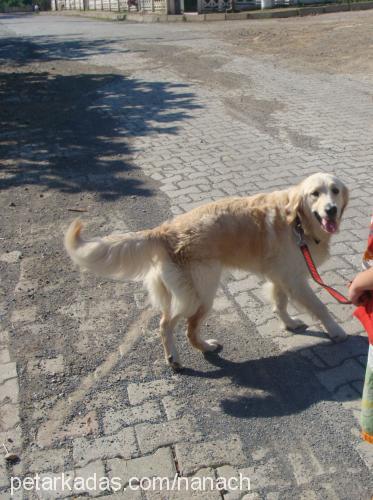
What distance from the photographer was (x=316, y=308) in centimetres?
390

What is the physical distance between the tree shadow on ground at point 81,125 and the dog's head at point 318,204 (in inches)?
141

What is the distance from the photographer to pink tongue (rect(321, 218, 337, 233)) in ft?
12.0

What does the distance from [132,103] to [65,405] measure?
9865 millimetres

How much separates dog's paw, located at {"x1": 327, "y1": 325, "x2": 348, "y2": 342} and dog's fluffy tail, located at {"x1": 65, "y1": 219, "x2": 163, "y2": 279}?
1530 millimetres

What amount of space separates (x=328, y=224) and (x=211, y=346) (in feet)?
4.29

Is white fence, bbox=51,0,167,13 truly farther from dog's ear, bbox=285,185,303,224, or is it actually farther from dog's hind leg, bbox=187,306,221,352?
dog's hind leg, bbox=187,306,221,352

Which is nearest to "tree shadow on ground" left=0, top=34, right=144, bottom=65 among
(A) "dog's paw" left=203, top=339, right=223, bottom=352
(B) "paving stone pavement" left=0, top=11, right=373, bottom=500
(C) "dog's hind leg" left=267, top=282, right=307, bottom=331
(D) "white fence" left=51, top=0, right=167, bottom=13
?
(D) "white fence" left=51, top=0, right=167, bottom=13

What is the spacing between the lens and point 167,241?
11.7 ft

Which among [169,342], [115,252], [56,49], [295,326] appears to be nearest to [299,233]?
[295,326]

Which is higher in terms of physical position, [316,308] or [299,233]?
[299,233]

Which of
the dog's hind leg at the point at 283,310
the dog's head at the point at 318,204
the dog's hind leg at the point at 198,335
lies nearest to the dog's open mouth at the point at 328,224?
the dog's head at the point at 318,204

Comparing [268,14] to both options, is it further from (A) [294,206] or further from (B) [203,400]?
(B) [203,400]

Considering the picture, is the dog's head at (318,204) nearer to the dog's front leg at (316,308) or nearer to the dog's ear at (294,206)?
the dog's ear at (294,206)

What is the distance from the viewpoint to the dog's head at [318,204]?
3652 mm
